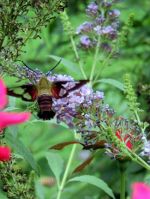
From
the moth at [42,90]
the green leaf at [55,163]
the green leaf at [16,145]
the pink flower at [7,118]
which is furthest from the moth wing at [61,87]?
the pink flower at [7,118]

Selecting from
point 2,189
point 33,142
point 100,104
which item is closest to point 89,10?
point 100,104

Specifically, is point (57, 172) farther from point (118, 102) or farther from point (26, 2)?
point (118, 102)

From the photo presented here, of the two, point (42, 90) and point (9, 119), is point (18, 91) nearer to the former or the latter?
point (42, 90)

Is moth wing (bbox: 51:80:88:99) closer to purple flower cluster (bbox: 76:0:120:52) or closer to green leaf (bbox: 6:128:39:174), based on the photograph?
green leaf (bbox: 6:128:39:174)

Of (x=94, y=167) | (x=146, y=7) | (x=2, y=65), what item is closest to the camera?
(x=2, y=65)

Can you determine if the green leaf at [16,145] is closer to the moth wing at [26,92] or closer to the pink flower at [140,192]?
the moth wing at [26,92]

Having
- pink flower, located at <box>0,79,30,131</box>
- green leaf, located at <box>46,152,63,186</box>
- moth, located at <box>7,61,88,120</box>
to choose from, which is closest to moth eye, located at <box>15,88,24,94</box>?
moth, located at <box>7,61,88,120</box>

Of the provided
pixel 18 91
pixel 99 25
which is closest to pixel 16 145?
pixel 18 91
